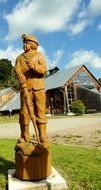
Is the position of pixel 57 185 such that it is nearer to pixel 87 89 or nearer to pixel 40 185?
pixel 40 185

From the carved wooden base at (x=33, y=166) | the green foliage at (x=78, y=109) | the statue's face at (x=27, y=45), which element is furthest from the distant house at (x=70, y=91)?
the carved wooden base at (x=33, y=166)

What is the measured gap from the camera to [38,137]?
7.23 metres

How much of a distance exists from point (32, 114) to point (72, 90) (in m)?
47.8

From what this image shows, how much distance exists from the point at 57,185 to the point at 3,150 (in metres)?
5.18

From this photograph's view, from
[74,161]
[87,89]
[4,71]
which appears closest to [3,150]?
[74,161]

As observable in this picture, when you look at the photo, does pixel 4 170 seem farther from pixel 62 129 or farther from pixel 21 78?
pixel 62 129

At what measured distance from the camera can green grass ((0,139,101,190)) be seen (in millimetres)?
7055

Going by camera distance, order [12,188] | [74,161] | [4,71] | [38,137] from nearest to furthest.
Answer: [12,188] → [38,137] → [74,161] → [4,71]

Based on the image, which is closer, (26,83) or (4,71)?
(26,83)

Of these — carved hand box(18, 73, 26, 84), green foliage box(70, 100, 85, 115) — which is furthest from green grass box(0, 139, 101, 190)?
green foliage box(70, 100, 85, 115)

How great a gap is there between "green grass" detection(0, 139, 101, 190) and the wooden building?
42253 millimetres

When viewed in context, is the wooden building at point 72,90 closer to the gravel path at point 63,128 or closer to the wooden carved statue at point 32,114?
the gravel path at point 63,128

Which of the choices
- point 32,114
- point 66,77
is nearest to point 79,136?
point 32,114

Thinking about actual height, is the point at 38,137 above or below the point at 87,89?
below
